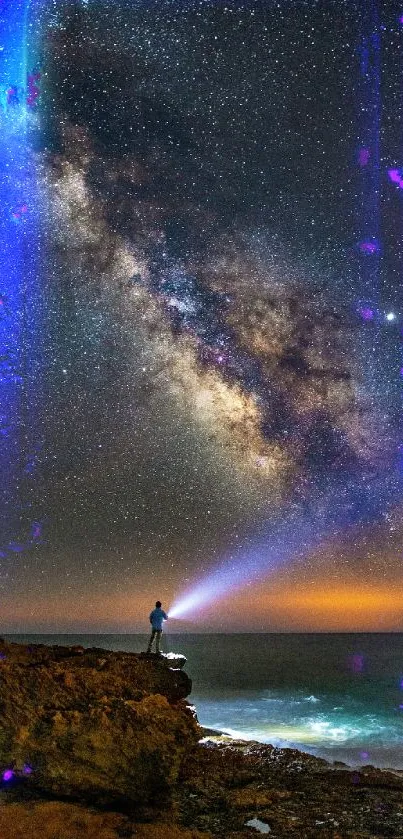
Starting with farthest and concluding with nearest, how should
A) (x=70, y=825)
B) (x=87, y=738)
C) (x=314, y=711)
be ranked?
1. (x=314, y=711)
2. (x=87, y=738)
3. (x=70, y=825)

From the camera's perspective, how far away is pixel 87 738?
8.48 m

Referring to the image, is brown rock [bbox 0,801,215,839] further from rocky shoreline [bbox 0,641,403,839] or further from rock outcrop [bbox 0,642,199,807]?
rock outcrop [bbox 0,642,199,807]

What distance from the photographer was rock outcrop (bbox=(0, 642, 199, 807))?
27.6ft

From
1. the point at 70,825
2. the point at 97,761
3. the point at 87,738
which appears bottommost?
the point at 70,825

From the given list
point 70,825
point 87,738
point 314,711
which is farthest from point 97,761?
point 314,711

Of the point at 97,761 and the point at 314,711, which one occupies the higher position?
the point at 97,761

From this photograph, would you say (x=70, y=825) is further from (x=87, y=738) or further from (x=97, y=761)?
(x=87, y=738)

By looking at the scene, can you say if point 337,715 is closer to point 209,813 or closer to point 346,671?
point 209,813

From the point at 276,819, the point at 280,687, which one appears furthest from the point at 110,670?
the point at 280,687

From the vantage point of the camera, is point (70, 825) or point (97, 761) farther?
point (97, 761)

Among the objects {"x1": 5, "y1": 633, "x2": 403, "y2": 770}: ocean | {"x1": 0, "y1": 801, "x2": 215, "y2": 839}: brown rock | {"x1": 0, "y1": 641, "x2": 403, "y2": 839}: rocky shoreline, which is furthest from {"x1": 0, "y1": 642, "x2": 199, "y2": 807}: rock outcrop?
{"x1": 5, "y1": 633, "x2": 403, "y2": 770}: ocean

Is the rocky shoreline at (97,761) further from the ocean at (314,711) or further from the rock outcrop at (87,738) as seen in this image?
the ocean at (314,711)

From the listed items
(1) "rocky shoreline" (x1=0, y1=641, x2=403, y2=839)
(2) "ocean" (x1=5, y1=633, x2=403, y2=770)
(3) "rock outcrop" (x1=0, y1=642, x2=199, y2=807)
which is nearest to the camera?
(1) "rocky shoreline" (x1=0, y1=641, x2=403, y2=839)

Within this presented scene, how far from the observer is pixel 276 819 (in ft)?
37.3
